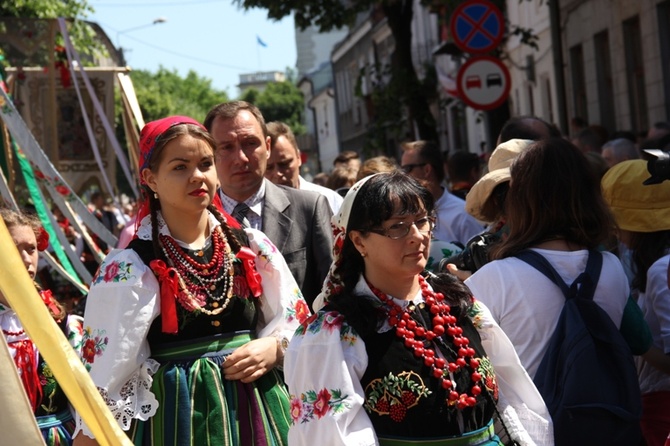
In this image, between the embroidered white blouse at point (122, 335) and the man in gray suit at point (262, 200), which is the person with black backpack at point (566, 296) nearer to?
the embroidered white blouse at point (122, 335)

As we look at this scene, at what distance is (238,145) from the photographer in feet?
18.1

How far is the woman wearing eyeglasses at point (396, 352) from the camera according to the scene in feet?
10.4

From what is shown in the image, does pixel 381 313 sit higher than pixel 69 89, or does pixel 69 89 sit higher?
pixel 69 89

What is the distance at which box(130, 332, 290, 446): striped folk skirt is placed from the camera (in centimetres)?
395

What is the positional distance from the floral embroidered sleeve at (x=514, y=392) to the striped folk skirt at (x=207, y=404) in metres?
0.90

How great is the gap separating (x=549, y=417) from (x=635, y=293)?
1637 mm

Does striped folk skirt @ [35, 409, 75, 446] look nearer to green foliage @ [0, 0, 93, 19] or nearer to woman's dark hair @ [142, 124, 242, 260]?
woman's dark hair @ [142, 124, 242, 260]

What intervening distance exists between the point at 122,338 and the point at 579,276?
1.53m

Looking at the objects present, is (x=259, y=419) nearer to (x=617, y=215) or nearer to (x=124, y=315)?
(x=124, y=315)

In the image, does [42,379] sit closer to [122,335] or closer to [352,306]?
[122,335]

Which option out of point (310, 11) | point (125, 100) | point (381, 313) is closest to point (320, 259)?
point (381, 313)

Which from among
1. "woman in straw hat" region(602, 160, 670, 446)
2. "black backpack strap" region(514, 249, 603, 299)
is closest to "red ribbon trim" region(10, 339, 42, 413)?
"black backpack strap" region(514, 249, 603, 299)

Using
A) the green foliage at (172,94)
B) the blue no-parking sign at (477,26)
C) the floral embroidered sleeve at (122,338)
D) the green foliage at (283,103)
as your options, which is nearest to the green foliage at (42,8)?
the blue no-parking sign at (477,26)

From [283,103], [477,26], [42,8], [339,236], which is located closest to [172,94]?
[283,103]
